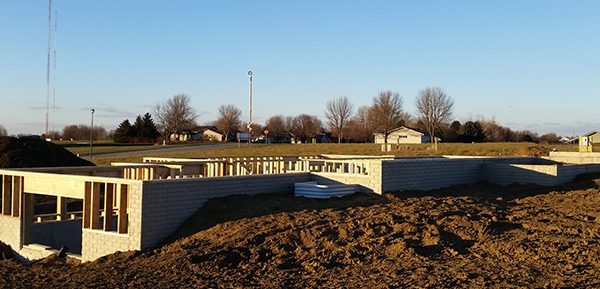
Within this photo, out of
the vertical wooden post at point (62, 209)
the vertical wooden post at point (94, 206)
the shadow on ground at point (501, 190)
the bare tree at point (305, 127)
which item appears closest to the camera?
the vertical wooden post at point (94, 206)

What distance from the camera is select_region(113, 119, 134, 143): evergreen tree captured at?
7811 cm

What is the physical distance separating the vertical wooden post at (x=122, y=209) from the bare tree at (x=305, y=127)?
305ft

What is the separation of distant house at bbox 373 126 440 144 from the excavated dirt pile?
216 ft

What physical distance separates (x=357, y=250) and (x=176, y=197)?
4.73 m

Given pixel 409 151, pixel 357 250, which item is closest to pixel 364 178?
pixel 357 250

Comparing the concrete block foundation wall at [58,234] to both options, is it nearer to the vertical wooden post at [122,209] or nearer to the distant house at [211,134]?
the vertical wooden post at [122,209]

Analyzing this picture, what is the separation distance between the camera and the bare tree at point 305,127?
107 m

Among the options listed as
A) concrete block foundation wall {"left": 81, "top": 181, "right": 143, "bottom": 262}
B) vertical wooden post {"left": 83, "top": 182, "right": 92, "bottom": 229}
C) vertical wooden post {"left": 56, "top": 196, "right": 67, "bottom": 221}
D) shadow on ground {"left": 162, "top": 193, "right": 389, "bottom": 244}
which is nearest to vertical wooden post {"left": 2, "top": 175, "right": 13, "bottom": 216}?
vertical wooden post {"left": 56, "top": 196, "right": 67, "bottom": 221}

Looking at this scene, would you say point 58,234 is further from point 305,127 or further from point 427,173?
point 305,127

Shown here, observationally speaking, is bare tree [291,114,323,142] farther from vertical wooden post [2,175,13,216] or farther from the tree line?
vertical wooden post [2,175,13,216]

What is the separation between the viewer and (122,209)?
13.2m

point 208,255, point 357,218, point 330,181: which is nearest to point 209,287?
point 208,255

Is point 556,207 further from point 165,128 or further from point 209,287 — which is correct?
point 165,128

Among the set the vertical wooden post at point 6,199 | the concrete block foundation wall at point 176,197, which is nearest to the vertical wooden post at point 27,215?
the vertical wooden post at point 6,199
